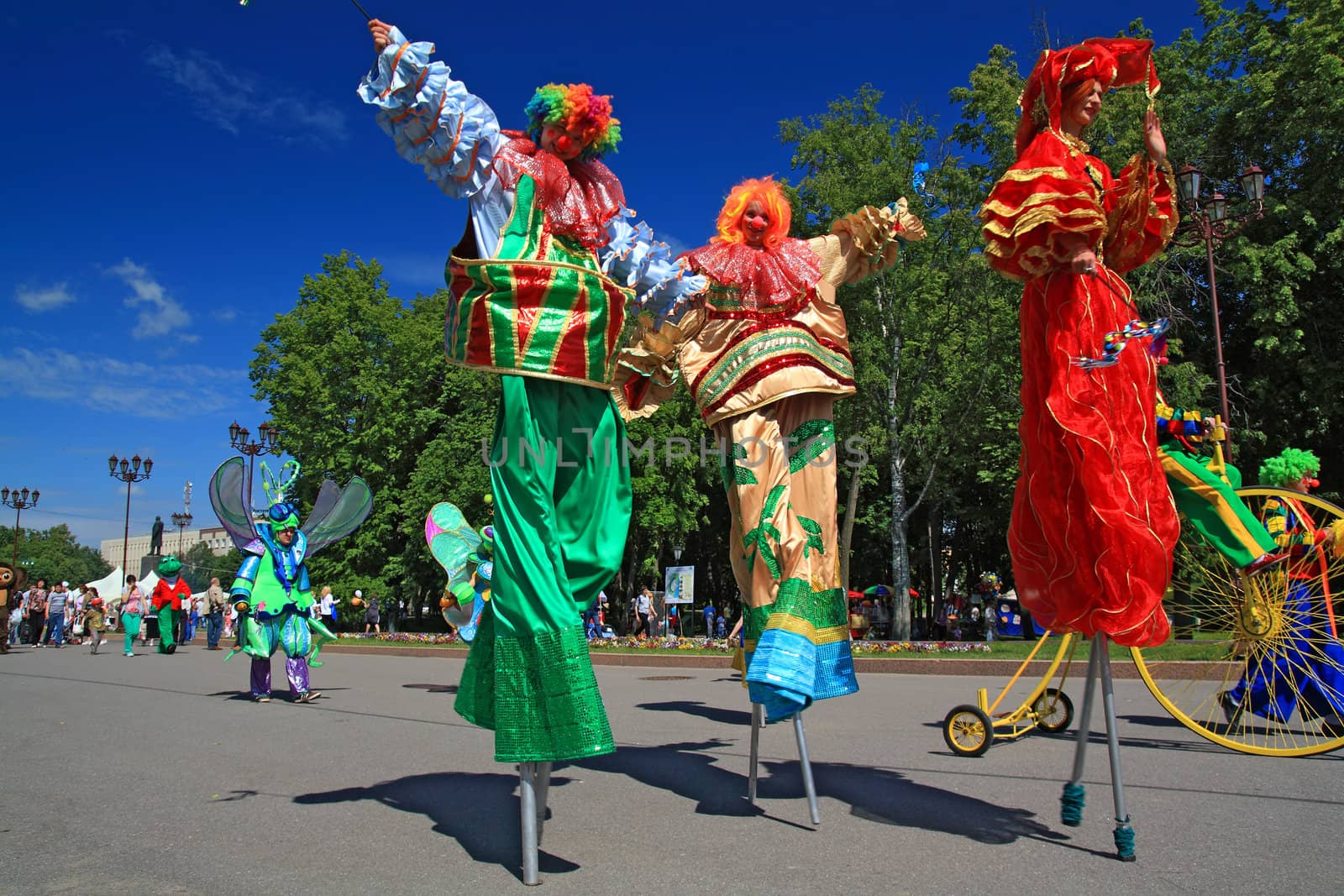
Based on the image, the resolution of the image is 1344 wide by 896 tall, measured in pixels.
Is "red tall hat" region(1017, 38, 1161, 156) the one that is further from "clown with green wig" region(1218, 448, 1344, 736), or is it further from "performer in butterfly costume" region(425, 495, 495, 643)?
"performer in butterfly costume" region(425, 495, 495, 643)

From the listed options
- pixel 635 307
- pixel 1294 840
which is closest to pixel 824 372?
pixel 635 307

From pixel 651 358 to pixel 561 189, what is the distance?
4.43ft

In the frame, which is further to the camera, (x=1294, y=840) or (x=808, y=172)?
(x=808, y=172)

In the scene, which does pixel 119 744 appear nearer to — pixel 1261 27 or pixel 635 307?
pixel 635 307

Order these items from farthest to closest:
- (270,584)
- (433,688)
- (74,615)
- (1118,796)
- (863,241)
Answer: (74,615) → (433,688) → (270,584) → (863,241) → (1118,796)

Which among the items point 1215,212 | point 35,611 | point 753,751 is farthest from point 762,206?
point 35,611

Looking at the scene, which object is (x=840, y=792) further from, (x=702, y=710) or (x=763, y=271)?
(x=702, y=710)

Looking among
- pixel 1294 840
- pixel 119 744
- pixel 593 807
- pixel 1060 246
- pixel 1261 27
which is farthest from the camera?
pixel 1261 27

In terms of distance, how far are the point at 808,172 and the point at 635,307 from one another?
22.8m

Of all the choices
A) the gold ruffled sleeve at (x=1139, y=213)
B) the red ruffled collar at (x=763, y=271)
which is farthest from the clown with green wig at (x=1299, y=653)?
the red ruffled collar at (x=763, y=271)

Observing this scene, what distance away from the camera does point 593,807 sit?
4.18m

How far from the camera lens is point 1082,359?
148 inches

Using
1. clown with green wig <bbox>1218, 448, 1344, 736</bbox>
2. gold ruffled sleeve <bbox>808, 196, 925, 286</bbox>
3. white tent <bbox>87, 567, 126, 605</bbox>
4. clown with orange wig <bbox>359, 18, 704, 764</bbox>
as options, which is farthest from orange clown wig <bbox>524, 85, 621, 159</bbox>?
white tent <bbox>87, 567, 126, 605</bbox>

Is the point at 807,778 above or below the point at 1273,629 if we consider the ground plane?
below
